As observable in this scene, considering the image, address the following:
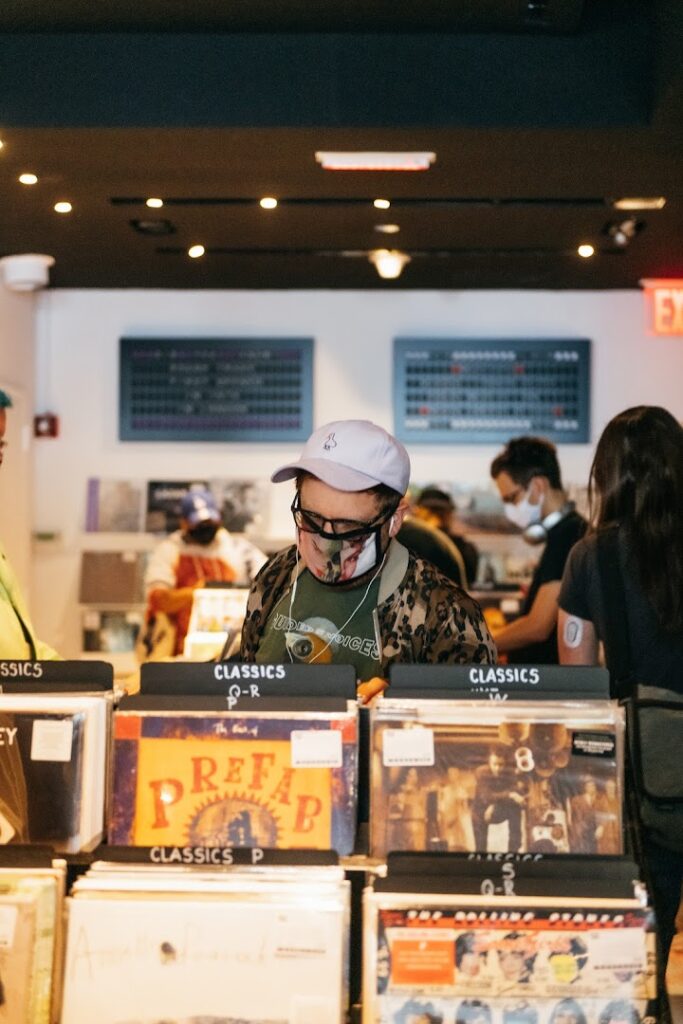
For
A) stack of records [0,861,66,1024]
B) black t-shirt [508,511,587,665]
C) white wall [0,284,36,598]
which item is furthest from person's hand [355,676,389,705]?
white wall [0,284,36,598]

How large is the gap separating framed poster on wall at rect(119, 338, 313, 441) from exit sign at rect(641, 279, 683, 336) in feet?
6.62

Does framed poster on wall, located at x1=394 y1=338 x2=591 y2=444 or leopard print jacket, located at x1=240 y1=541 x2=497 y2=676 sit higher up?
framed poster on wall, located at x1=394 y1=338 x2=591 y2=444

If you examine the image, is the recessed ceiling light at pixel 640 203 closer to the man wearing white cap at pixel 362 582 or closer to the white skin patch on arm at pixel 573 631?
the white skin patch on arm at pixel 573 631

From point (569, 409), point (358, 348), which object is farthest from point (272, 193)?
point (569, 409)

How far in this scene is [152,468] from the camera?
24.0 ft

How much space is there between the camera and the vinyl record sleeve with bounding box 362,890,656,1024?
140 centimetres

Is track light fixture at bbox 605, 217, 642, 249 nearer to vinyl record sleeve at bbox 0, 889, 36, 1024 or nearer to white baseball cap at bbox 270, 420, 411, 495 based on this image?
white baseball cap at bbox 270, 420, 411, 495

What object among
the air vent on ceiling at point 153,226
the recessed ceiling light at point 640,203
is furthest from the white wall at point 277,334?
the recessed ceiling light at point 640,203

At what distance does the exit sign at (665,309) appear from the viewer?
6.22 meters

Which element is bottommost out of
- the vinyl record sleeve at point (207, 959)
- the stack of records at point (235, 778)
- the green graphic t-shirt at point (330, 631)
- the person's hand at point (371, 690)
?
the vinyl record sleeve at point (207, 959)

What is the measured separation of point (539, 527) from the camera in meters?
4.41

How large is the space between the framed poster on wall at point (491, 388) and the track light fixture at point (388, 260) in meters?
0.88

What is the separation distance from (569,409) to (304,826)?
230 inches

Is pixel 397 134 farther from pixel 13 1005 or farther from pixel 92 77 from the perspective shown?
pixel 13 1005
